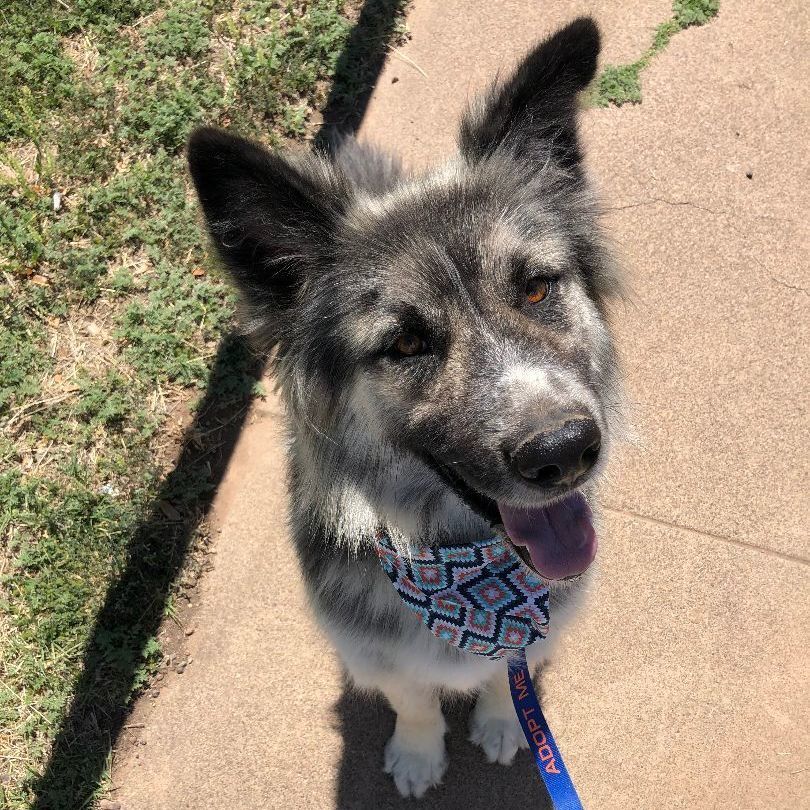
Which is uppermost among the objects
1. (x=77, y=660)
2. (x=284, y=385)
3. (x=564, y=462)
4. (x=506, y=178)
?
(x=506, y=178)

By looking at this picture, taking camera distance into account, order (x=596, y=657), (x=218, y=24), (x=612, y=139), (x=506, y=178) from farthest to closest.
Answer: (x=218, y=24), (x=612, y=139), (x=596, y=657), (x=506, y=178)

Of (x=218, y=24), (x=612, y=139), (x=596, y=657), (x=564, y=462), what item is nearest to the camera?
(x=564, y=462)

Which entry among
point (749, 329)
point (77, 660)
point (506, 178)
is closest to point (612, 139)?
point (749, 329)

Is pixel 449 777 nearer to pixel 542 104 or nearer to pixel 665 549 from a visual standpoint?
pixel 665 549

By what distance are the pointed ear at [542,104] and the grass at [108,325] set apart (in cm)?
223

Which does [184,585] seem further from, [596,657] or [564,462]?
[564,462]

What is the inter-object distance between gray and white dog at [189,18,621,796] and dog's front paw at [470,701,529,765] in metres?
0.82

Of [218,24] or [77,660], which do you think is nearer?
[77,660]

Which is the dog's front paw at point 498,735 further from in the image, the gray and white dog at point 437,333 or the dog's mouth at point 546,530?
the dog's mouth at point 546,530

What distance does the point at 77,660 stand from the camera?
13.4 ft

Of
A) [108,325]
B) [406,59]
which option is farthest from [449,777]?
[406,59]

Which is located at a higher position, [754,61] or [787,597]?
[754,61]

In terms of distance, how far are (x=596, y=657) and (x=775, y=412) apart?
1.69 metres

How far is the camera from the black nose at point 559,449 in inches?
87.8
